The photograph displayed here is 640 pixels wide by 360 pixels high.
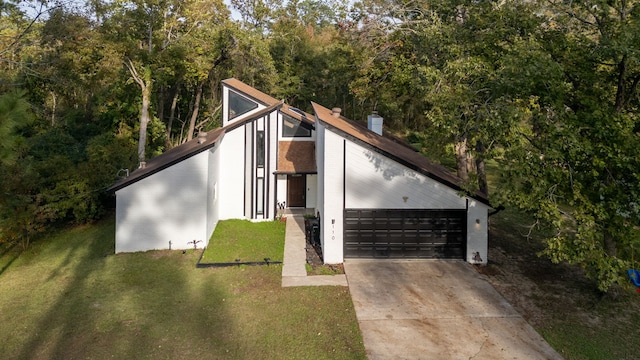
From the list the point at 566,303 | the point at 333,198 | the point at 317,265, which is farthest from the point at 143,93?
the point at 566,303

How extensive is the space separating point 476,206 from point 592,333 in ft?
17.5

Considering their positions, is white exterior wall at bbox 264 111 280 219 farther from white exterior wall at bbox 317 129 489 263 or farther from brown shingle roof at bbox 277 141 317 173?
white exterior wall at bbox 317 129 489 263

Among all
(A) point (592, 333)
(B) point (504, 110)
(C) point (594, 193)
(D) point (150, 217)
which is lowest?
(A) point (592, 333)

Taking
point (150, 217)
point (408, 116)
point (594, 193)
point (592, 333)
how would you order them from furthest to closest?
point (408, 116), point (150, 217), point (594, 193), point (592, 333)

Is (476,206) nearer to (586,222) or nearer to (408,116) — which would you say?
(586,222)

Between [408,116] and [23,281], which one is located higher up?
[408,116]

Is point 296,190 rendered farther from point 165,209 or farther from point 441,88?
point 441,88

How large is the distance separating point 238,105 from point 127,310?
13.4m

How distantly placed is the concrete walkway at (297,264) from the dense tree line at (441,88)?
523cm

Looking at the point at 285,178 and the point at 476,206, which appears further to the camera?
the point at 285,178

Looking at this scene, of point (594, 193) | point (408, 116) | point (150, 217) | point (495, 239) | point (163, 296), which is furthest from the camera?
point (408, 116)

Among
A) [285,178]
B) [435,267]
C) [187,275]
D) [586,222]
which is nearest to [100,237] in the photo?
[187,275]

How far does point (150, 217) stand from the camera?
1598cm

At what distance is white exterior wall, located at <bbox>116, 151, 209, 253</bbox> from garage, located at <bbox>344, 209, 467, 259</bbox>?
19.5ft
